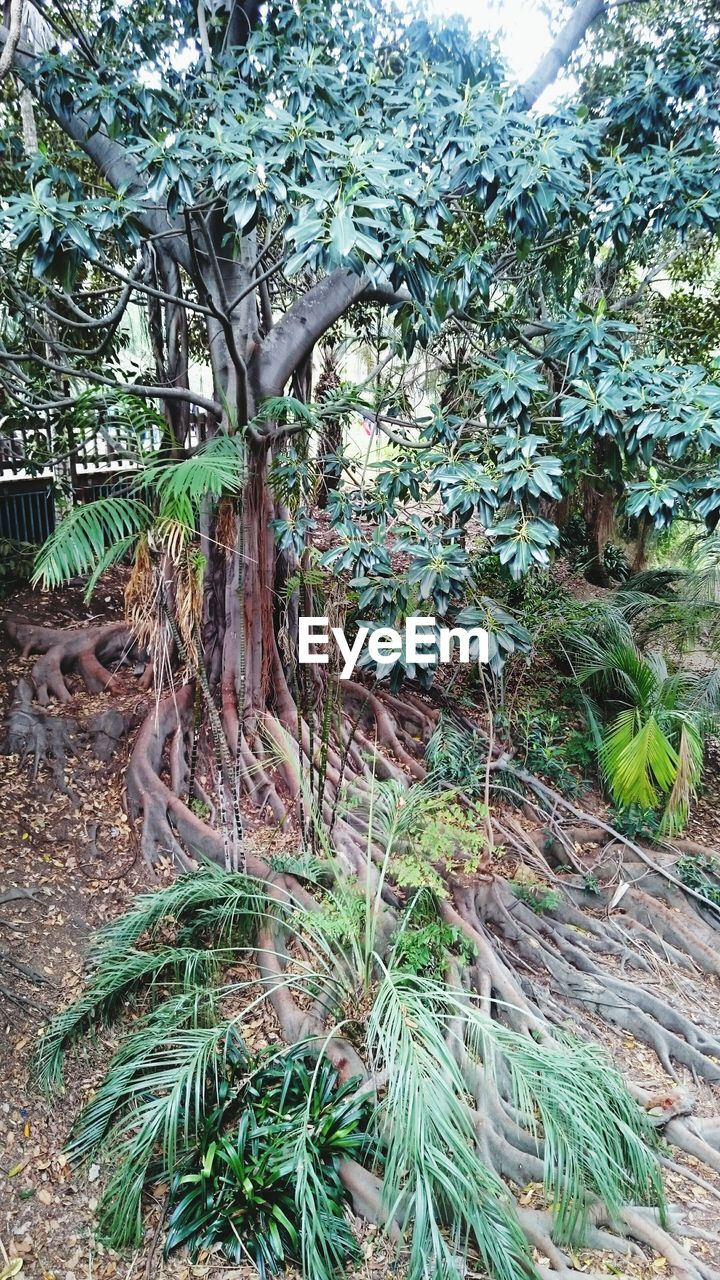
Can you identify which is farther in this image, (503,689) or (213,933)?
(503,689)

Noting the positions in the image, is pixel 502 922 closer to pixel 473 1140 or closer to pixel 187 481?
pixel 473 1140

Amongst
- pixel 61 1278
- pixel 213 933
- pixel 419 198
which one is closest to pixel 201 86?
pixel 419 198

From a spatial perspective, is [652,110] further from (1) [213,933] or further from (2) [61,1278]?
(2) [61,1278]

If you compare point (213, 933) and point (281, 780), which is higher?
point (281, 780)

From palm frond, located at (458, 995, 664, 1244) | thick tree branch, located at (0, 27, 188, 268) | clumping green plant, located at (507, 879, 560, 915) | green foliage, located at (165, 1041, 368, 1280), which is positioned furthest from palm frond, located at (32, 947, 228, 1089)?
thick tree branch, located at (0, 27, 188, 268)

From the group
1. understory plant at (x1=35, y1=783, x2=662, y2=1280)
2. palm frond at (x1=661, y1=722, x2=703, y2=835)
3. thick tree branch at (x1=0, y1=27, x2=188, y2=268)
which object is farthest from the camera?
palm frond at (x1=661, y1=722, x2=703, y2=835)

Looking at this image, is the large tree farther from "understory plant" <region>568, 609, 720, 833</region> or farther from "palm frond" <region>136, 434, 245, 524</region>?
"understory plant" <region>568, 609, 720, 833</region>

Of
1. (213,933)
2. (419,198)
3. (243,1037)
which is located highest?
(419,198)

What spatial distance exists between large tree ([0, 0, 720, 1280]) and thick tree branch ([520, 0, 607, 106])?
0.02 meters

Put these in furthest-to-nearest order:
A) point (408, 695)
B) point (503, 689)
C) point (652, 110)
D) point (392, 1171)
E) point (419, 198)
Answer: point (408, 695)
point (503, 689)
point (652, 110)
point (419, 198)
point (392, 1171)

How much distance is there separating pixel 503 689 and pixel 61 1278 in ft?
11.6

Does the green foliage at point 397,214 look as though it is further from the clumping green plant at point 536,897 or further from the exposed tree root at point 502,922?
the clumping green plant at point 536,897

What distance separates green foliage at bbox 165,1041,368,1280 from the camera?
254 centimetres

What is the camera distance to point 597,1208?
2.74m
